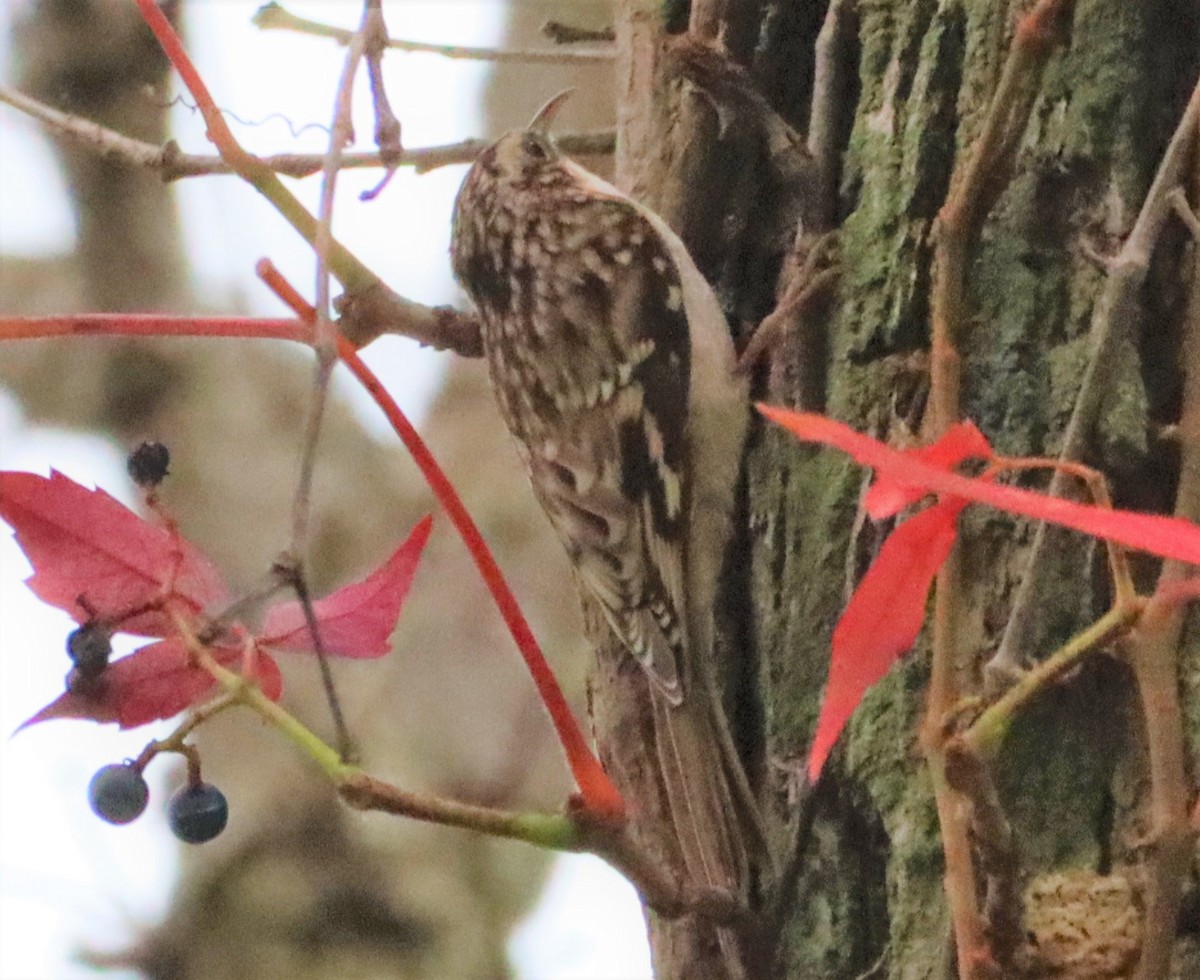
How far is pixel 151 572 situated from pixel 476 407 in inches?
97.3

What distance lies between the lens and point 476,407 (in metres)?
3.09

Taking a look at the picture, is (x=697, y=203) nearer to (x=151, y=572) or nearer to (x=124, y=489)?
(x=151, y=572)

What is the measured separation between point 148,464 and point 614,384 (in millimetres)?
767

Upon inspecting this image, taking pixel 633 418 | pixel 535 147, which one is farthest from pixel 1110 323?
pixel 535 147

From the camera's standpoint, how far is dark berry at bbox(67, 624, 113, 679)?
0.61 metres

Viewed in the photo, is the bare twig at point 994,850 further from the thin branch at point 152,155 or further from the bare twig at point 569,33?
the bare twig at point 569,33

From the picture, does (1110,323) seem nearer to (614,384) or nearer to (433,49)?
(614,384)

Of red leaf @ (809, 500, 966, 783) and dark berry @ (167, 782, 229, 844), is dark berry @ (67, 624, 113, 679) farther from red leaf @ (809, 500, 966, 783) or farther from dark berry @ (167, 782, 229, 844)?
red leaf @ (809, 500, 966, 783)

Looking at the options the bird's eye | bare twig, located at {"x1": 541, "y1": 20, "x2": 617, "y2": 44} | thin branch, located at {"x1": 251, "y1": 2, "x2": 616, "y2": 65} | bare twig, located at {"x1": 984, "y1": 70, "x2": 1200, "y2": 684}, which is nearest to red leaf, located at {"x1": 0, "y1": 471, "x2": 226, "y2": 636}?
bare twig, located at {"x1": 984, "y1": 70, "x2": 1200, "y2": 684}

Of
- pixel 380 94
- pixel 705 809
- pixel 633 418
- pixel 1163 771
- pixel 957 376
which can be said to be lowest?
pixel 705 809

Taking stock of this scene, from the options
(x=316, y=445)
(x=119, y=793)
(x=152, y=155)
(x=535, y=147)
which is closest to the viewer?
(x=316, y=445)

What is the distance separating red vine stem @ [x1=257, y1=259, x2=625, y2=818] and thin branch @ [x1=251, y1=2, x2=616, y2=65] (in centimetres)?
75

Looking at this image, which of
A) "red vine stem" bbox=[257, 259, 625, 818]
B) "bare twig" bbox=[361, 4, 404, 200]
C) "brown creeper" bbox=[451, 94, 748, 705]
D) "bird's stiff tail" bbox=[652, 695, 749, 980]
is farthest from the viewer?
"brown creeper" bbox=[451, 94, 748, 705]

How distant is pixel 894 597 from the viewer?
527 mm
